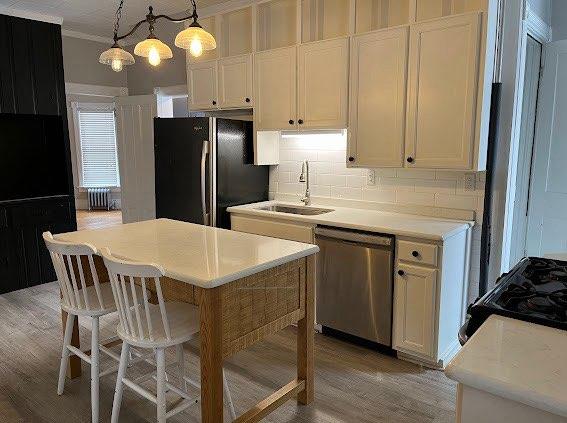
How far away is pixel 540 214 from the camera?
3.59 meters

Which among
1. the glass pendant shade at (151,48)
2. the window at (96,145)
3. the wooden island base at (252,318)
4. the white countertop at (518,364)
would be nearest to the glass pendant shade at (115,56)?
the glass pendant shade at (151,48)

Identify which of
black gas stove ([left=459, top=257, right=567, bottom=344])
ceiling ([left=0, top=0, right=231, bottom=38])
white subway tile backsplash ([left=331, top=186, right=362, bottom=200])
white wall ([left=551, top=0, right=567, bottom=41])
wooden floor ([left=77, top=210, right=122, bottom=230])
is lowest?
wooden floor ([left=77, top=210, right=122, bottom=230])

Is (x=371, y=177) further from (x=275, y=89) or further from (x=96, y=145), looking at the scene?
(x=96, y=145)

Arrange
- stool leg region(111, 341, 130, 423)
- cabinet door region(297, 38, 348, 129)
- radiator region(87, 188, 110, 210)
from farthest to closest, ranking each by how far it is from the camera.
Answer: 1. radiator region(87, 188, 110, 210)
2. cabinet door region(297, 38, 348, 129)
3. stool leg region(111, 341, 130, 423)

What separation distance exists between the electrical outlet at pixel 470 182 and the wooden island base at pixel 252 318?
1.44 meters

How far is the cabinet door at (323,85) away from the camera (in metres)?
3.16

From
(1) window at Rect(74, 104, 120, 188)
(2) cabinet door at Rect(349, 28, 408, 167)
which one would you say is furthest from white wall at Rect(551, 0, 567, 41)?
(1) window at Rect(74, 104, 120, 188)

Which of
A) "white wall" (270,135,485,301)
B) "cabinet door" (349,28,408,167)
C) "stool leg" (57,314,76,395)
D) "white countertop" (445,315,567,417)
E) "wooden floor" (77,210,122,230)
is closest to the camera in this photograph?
"white countertop" (445,315,567,417)

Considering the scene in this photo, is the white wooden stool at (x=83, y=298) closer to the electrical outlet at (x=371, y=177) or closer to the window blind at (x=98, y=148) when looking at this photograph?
the electrical outlet at (x=371, y=177)

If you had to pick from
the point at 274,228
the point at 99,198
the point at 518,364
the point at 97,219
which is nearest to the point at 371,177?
the point at 274,228

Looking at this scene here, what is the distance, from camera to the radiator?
8.41m

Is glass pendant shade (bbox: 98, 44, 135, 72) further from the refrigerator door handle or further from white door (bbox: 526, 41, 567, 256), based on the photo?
white door (bbox: 526, 41, 567, 256)

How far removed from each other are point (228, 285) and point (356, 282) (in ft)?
4.48

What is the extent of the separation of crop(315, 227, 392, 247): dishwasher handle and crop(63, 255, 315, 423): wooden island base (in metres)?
0.70
